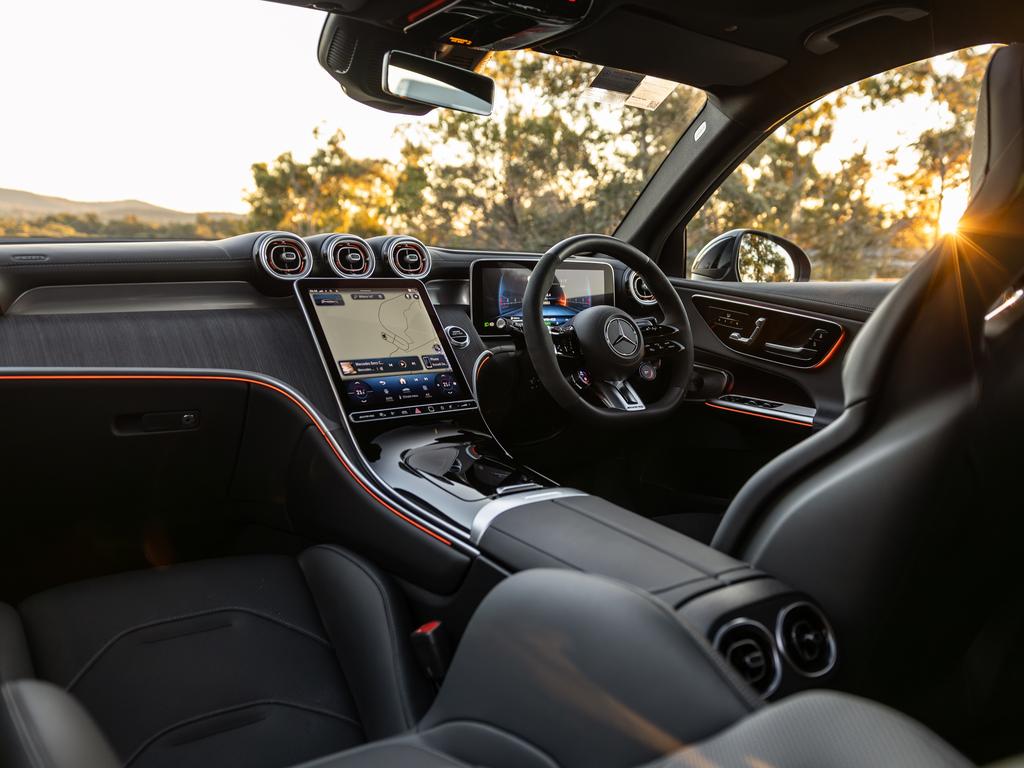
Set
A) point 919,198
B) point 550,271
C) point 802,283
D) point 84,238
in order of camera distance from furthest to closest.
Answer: point 919,198 → point 802,283 → point 84,238 → point 550,271

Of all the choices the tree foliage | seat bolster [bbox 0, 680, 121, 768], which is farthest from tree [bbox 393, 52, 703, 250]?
seat bolster [bbox 0, 680, 121, 768]

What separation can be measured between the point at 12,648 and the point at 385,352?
3.66 ft

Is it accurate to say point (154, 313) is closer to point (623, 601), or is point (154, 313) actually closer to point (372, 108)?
point (372, 108)

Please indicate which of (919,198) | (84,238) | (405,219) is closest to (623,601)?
(84,238)

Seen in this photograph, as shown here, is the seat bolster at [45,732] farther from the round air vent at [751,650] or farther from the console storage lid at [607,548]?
the round air vent at [751,650]

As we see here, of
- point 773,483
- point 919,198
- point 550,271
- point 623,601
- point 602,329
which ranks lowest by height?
point 623,601

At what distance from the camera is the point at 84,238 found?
6.94 ft

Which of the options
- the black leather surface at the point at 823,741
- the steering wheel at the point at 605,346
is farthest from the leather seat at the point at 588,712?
the steering wheel at the point at 605,346

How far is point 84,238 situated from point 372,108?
935 millimetres

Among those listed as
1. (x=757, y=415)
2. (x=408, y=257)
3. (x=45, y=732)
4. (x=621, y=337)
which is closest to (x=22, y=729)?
(x=45, y=732)

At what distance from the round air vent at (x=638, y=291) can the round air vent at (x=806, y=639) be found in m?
1.86

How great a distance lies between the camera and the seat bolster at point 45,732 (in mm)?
983

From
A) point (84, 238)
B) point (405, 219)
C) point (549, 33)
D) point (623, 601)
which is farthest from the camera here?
point (405, 219)

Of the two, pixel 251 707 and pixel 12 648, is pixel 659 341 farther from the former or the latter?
pixel 12 648
